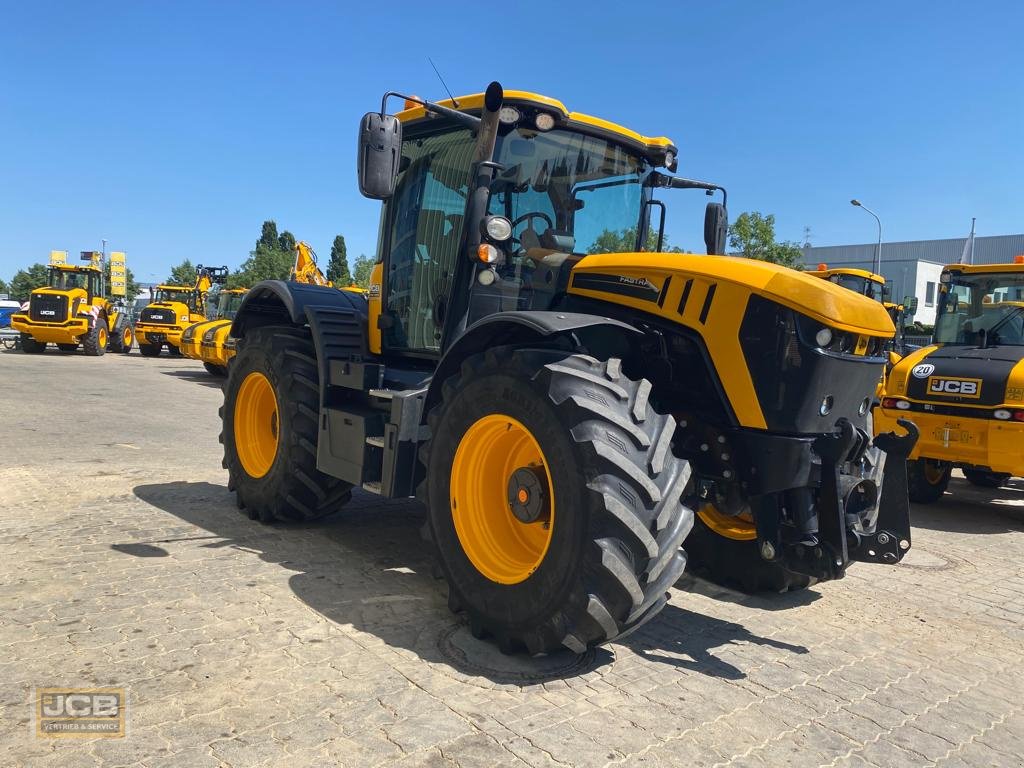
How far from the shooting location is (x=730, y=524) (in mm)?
4613

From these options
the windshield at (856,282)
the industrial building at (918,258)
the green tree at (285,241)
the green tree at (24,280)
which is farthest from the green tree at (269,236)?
the windshield at (856,282)

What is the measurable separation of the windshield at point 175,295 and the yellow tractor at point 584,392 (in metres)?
23.0

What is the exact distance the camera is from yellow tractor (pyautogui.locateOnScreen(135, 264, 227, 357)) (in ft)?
83.7

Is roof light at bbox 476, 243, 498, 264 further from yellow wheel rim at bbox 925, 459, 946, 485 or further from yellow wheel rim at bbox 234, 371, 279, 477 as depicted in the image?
yellow wheel rim at bbox 925, 459, 946, 485

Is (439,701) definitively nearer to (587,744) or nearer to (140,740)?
(587,744)

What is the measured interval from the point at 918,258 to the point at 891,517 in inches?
2519

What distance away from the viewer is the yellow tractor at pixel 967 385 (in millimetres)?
7090

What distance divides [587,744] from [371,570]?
2185mm

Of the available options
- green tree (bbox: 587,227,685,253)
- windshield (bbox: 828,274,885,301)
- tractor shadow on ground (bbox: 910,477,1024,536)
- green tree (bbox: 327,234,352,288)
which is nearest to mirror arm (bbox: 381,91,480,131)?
green tree (bbox: 587,227,685,253)

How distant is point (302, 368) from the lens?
17.9ft

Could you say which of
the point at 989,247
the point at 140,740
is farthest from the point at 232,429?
the point at 989,247

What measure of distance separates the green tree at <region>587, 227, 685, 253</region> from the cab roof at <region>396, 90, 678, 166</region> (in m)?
0.50

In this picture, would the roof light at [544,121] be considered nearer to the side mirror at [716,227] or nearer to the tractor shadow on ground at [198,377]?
the side mirror at [716,227]

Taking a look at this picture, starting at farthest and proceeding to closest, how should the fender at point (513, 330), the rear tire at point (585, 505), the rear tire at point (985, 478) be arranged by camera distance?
the rear tire at point (985, 478) → the fender at point (513, 330) → the rear tire at point (585, 505)
